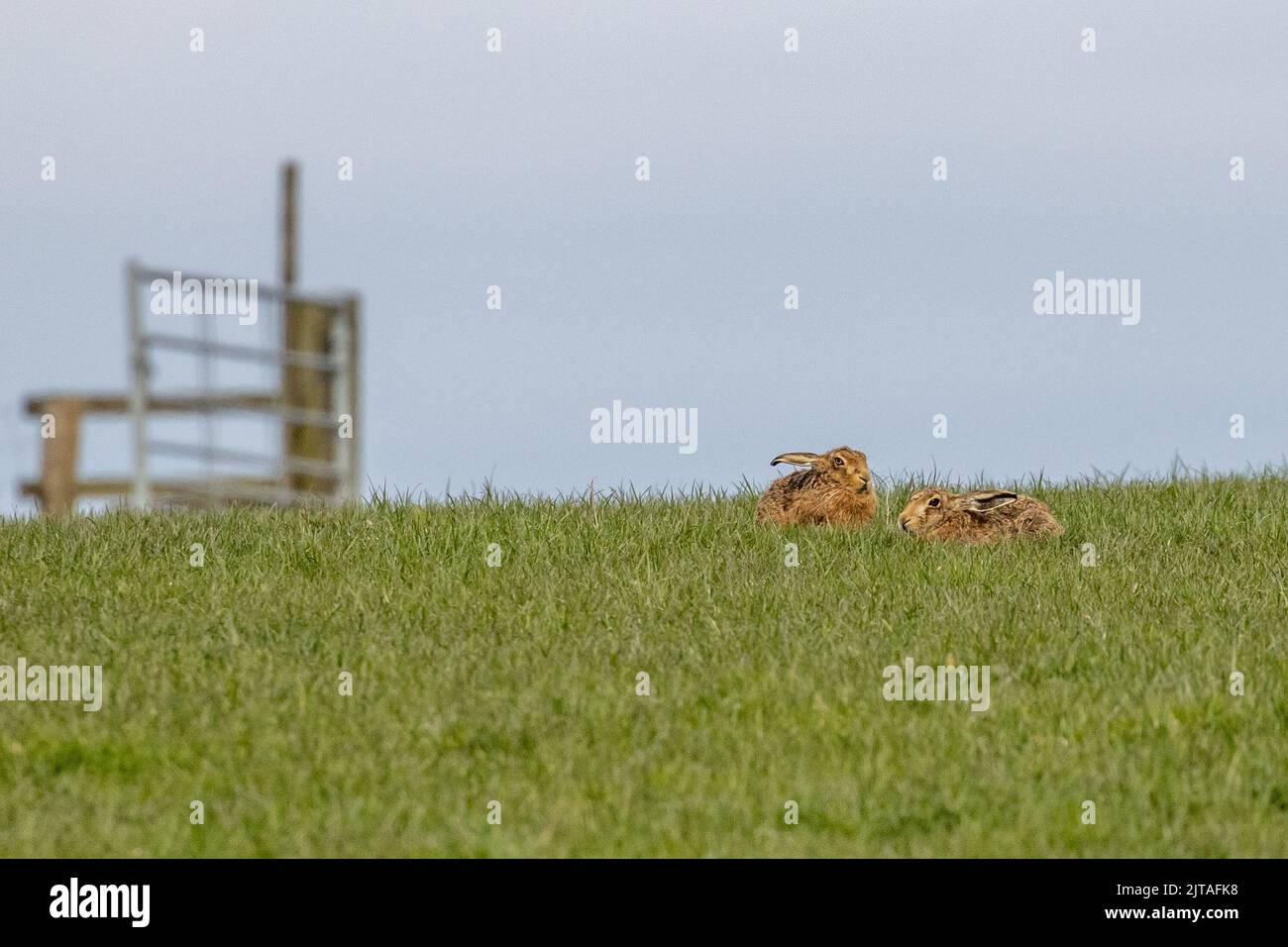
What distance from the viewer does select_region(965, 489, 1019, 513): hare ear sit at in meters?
11.7

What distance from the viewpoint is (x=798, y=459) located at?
11836mm

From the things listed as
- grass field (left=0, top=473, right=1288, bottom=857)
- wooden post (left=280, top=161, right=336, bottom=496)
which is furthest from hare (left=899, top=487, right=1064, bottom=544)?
wooden post (left=280, top=161, right=336, bottom=496)

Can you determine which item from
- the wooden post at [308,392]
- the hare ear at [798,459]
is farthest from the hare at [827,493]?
the wooden post at [308,392]

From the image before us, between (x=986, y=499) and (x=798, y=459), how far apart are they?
1466 mm

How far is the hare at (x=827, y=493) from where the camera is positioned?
1180 centimetres

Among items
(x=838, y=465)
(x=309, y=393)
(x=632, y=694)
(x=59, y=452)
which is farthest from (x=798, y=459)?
(x=59, y=452)

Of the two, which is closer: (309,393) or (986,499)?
(986,499)

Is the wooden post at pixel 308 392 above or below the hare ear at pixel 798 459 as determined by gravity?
above

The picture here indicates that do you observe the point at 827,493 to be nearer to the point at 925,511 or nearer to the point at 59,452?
the point at 925,511

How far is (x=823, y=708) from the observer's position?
7465mm

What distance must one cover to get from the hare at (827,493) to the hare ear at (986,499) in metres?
0.79

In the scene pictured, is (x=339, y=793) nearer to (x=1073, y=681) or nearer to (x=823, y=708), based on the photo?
(x=823, y=708)

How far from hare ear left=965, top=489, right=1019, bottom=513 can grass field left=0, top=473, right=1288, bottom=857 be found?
52cm

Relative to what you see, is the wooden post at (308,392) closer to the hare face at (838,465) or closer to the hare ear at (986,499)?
the hare face at (838,465)
